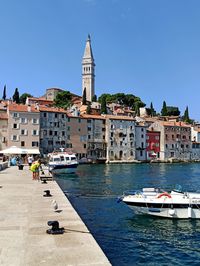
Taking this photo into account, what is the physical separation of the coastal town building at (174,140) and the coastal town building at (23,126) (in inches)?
1795

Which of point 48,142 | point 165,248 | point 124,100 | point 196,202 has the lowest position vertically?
point 165,248

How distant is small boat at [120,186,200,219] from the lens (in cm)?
1881

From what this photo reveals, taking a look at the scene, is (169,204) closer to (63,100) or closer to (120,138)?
(120,138)

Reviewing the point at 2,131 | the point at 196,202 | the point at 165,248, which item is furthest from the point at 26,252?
the point at 2,131

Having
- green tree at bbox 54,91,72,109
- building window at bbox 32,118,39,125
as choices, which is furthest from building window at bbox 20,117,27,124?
green tree at bbox 54,91,72,109

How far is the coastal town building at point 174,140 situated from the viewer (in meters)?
117

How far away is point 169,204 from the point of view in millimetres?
18844

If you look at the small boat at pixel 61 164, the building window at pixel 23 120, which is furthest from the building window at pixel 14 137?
the small boat at pixel 61 164

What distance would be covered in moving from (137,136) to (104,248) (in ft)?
324

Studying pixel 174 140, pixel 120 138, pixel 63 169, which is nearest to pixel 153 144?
pixel 174 140

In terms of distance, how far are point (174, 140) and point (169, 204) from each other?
104m

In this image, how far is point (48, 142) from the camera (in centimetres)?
9206

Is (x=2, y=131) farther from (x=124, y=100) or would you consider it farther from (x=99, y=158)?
(x=124, y=100)

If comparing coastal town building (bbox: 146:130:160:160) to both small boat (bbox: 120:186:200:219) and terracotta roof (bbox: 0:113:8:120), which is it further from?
small boat (bbox: 120:186:200:219)
